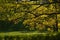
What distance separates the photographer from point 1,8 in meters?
9.75

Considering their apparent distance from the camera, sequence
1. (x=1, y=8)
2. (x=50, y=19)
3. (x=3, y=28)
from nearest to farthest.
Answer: (x=1, y=8)
(x=50, y=19)
(x=3, y=28)

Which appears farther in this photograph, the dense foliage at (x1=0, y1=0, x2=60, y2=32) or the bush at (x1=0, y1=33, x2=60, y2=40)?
the bush at (x1=0, y1=33, x2=60, y2=40)

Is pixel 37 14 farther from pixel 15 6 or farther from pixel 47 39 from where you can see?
pixel 47 39

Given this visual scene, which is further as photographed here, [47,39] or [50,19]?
[47,39]

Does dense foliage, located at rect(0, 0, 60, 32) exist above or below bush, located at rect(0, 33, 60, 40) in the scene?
above

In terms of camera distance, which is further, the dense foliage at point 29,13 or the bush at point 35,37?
the bush at point 35,37

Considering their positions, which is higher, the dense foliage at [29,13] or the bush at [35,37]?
the dense foliage at [29,13]

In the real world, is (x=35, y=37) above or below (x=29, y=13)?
below

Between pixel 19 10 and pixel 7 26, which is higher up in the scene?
pixel 19 10

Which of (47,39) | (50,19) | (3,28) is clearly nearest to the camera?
(50,19)

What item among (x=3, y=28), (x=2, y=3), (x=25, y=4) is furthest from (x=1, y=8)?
(x=3, y=28)

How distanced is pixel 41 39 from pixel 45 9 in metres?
1.77

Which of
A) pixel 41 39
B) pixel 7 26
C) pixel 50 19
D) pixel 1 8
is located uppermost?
pixel 1 8

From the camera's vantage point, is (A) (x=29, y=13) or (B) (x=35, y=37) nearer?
(A) (x=29, y=13)
